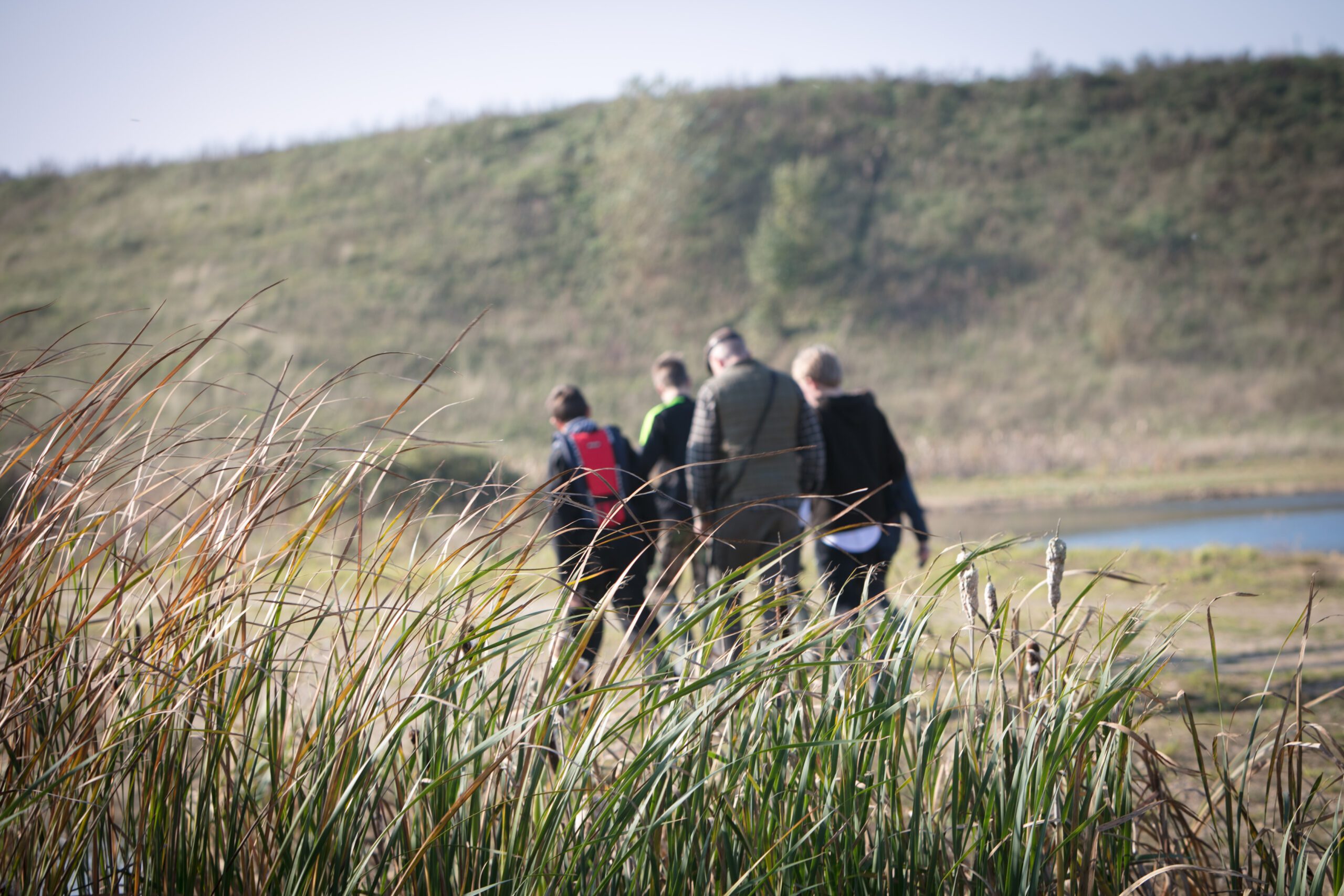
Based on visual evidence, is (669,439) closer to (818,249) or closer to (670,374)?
(670,374)

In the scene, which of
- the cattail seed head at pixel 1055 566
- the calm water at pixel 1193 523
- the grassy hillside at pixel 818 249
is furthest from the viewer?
the grassy hillside at pixel 818 249

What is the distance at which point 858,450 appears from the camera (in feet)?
14.1

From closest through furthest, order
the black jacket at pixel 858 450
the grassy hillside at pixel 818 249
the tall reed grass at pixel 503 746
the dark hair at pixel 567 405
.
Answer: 1. the tall reed grass at pixel 503 746
2. the black jacket at pixel 858 450
3. the dark hair at pixel 567 405
4. the grassy hillside at pixel 818 249

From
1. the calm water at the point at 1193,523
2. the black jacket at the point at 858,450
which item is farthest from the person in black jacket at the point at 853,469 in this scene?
the calm water at the point at 1193,523

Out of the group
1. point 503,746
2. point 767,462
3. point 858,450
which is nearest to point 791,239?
point 858,450

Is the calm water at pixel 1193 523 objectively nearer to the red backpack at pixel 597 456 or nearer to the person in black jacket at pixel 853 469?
the person in black jacket at pixel 853 469

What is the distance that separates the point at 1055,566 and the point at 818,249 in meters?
29.7

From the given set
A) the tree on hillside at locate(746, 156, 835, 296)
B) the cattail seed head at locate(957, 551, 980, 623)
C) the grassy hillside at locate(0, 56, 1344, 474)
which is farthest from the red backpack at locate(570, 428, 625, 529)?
the tree on hillside at locate(746, 156, 835, 296)

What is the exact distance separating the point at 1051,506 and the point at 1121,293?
65.0 ft

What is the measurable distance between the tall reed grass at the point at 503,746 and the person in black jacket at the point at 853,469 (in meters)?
2.21

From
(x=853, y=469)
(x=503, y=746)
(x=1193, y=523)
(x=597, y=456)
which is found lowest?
(x=1193, y=523)

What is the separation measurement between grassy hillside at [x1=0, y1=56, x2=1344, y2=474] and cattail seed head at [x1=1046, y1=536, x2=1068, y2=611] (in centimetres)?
1775

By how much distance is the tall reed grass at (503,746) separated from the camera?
152 centimetres

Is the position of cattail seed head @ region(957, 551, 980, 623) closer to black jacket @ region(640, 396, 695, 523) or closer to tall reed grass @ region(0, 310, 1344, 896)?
tall reed grass @ region(0, 310, 1344, 896)
